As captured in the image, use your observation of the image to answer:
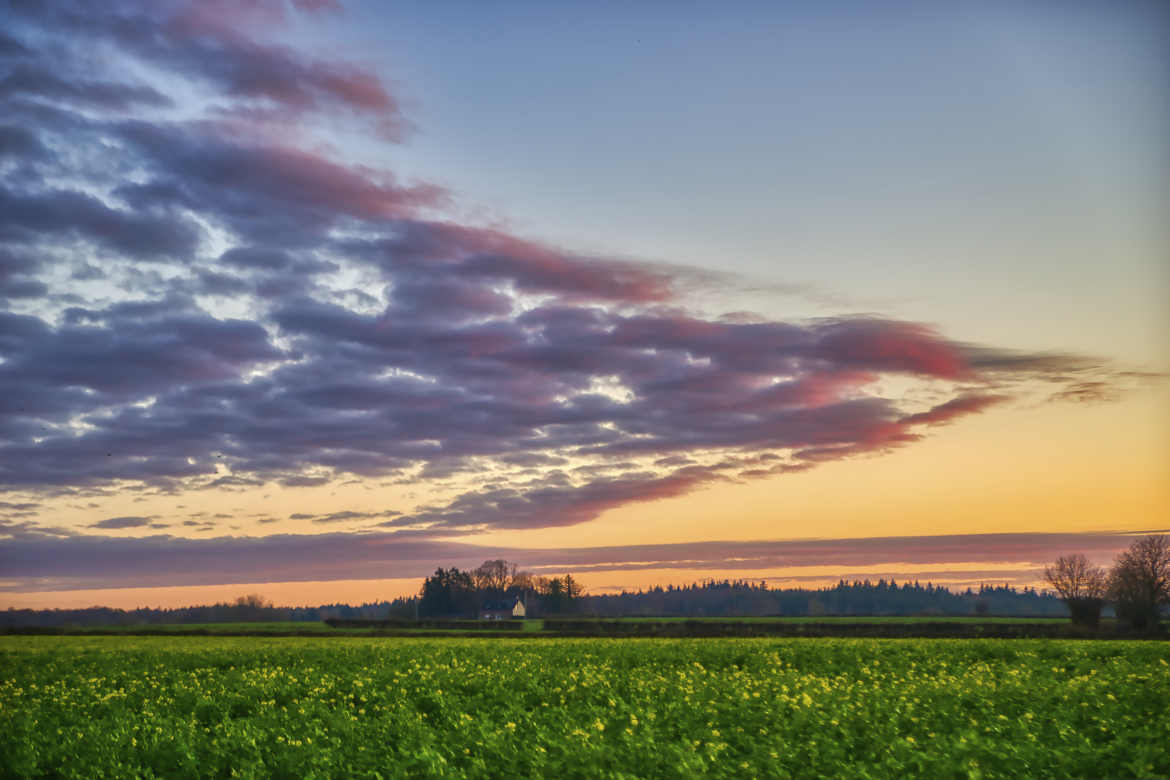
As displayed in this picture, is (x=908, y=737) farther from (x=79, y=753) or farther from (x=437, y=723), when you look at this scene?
(x=79, y=753)

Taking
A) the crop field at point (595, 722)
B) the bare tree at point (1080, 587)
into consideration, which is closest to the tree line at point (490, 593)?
the bare tree at point (1080, 587)

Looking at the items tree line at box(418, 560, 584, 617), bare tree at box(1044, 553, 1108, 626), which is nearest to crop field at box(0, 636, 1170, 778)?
bare tree at box(1044, 553, 1108, 626)

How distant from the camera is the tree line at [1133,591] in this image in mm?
87375

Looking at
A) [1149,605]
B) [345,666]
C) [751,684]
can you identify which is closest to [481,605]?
Answer: [1149,605]

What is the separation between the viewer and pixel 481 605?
18075 centimetres

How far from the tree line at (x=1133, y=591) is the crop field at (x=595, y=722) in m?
64.1

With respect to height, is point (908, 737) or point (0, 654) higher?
point (908, 737)

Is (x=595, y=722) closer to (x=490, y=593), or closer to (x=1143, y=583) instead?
(x=1143, y=583)

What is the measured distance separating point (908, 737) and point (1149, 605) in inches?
3699

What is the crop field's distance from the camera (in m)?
16.5

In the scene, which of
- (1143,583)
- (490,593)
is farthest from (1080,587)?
(490,593)

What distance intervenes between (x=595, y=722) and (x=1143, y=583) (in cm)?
10146

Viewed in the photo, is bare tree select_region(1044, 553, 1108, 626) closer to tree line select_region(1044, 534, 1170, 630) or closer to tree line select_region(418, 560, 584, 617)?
tree line select_region(1044, 534, 1170, 630)

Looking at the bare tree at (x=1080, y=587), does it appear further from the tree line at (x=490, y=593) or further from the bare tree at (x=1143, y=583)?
the tree line at (x=490, y=593)
